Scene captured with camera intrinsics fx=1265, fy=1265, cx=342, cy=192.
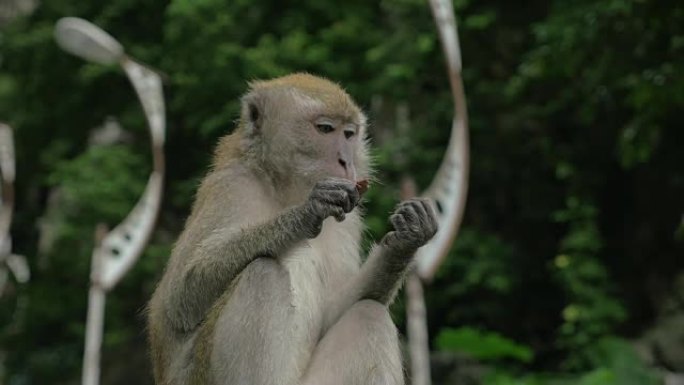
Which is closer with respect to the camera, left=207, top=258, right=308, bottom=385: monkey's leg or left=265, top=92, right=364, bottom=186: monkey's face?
left=207, top=258, right=308, bottom=385: monkey's leg

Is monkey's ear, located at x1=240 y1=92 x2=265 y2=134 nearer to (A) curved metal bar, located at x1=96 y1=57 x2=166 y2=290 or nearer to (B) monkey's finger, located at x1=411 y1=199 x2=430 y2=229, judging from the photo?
(B) monkey's finger, located at x1=411 y1=199 x2=430 y2=229

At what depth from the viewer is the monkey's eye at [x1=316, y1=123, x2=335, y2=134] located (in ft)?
19.5

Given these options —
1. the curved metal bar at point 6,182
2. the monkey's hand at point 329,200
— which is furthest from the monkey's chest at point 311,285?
the curved metal bar at point 6,182

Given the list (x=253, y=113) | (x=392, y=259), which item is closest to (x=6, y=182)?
(x=253, y=113)

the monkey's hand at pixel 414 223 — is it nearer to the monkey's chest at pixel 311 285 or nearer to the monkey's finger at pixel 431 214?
the monkey's finger at pixel 431 214

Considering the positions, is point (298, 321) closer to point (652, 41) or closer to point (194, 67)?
point (652, 41)

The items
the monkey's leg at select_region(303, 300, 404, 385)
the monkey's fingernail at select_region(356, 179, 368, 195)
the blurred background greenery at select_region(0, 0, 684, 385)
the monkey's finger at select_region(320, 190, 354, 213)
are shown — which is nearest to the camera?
the monkey's finger at select_region(320, 190, 354, 213)

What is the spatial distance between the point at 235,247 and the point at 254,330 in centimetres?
39

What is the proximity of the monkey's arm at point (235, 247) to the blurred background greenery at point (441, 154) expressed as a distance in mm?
11091

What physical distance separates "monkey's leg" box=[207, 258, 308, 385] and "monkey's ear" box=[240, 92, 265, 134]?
85 centimetres

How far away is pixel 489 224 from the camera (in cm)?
2067

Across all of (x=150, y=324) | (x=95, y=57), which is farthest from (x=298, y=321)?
(x=95, y=57)

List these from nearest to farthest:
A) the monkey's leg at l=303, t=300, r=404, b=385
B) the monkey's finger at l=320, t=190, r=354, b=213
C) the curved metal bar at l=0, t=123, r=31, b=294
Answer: the monkey's finger at l=320, t=190, r=354, b=213 < the monkey's leg at l=303, t=300, r=404, b=385 < the curved metal bar at l=0, t=123, r=31, b=294

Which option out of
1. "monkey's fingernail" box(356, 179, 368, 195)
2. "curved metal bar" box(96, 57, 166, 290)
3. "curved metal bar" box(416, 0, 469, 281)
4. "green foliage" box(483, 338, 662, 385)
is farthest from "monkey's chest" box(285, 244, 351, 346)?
"curved metal bar" box(96, 57, 166, 290)
